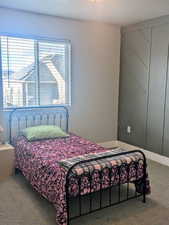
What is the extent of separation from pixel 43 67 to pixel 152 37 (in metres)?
1.98

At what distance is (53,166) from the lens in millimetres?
2619

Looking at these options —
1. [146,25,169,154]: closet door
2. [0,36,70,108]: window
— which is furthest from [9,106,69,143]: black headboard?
[146,25,169,154]: closet door

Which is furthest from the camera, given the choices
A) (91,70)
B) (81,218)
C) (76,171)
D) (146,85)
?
(91,70)

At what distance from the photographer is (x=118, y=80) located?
195 inches

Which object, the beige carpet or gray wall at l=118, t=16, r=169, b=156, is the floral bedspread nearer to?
the beige carpet

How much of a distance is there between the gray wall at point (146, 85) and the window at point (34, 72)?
1.24m

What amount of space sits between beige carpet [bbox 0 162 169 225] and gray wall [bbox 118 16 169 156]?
1.28 meters

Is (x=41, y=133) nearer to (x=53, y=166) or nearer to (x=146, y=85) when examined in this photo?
(x=53, y=166)

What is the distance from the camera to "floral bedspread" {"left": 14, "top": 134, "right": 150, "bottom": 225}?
2.36 m

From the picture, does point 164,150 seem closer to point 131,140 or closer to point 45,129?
point 131,140

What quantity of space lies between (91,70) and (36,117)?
1393 mm

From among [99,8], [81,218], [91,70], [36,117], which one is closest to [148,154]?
[91,70]

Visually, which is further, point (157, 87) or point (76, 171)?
point (157, 87)

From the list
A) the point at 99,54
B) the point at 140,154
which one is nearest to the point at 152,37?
the point at 99,54
